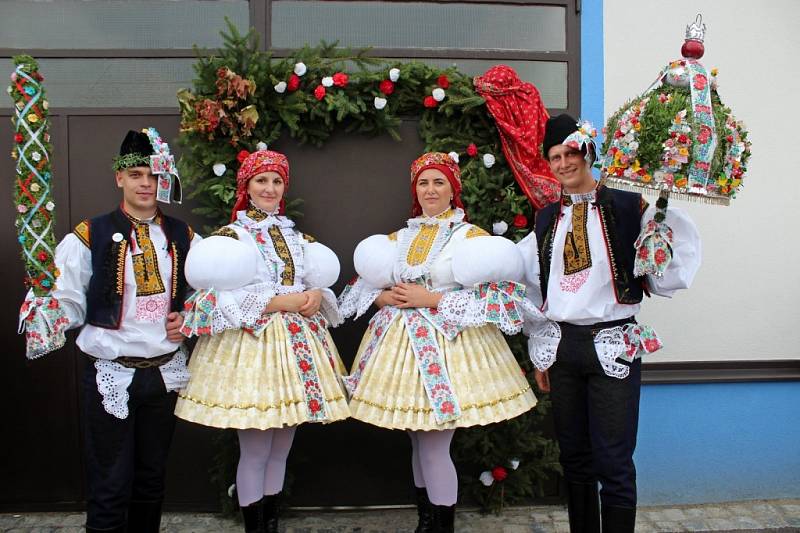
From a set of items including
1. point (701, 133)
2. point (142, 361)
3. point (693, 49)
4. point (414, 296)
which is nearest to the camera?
point (701, 133)

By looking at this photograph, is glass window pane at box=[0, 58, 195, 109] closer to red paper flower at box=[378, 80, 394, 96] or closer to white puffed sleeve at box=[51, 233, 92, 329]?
red paper flower at box=[378, 80, 394, 96]

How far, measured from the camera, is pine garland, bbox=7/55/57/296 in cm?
252

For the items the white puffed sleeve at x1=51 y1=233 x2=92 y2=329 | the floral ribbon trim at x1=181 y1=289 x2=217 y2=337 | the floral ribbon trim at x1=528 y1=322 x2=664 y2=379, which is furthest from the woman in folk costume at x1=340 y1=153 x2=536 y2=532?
the white puffed sleeve at x1=51 y1=233 x2=92 y2=329

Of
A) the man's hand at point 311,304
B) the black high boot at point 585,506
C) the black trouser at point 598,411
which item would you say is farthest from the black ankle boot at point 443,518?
the man's hand at point 311,304

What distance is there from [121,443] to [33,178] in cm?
116

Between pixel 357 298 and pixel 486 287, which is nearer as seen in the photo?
pixel 486 287

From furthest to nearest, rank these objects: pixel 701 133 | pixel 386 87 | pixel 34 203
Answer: pixel 386 87 < pixel 34 203 < pixel 701 133

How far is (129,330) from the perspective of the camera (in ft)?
8.91

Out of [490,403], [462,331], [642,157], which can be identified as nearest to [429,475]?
[490,403]

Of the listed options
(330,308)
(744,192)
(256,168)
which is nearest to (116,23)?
(256,168)

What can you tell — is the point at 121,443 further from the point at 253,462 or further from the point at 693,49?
the point at 693,49

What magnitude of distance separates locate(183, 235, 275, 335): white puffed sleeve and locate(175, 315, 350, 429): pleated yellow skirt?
116 mm

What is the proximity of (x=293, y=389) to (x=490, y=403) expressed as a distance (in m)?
0.88

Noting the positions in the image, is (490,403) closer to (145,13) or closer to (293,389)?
(293,389)
